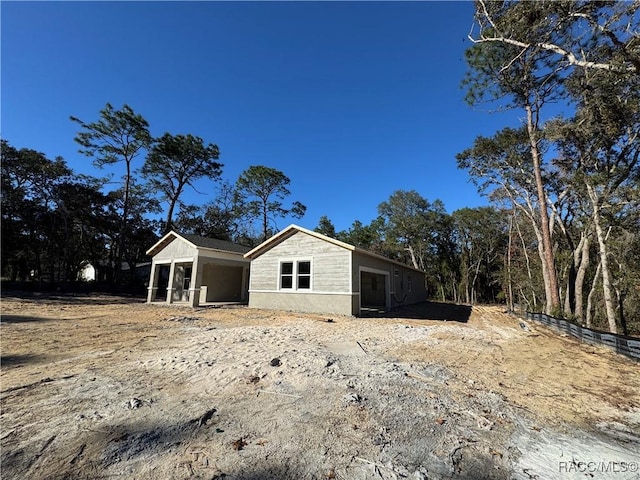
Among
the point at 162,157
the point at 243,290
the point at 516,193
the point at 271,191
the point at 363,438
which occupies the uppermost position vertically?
the point at 162,157

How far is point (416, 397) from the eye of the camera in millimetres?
3664

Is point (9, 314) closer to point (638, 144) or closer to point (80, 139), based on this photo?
point (80, 139)

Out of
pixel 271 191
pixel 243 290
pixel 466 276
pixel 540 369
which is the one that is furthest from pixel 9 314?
pixel 466 276

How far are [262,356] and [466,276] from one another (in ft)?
103

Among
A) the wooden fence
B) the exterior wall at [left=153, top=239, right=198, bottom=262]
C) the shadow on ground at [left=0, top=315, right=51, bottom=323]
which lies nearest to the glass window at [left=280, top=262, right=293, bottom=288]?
the exterior wall at [left=153, top=239, right=198, bottom=262]

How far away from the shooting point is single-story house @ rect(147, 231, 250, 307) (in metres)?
15.1

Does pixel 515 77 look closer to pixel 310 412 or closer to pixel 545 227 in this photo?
pixel 545 227

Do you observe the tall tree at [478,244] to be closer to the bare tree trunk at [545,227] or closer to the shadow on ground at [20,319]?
the bare tree trunk at [545,227]

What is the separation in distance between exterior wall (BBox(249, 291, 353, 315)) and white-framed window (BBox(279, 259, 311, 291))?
0.42 metres

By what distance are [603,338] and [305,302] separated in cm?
967

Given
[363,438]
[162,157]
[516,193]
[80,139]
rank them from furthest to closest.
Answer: [162,157], [80,139], [516,193], [363,438]

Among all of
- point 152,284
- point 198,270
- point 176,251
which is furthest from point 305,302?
point 152,284

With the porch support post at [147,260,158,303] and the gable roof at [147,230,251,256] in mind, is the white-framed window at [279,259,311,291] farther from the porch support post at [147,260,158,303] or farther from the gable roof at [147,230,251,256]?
the porch support post at [147,260,158,303]

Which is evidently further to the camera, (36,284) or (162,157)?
(162,157)
